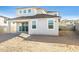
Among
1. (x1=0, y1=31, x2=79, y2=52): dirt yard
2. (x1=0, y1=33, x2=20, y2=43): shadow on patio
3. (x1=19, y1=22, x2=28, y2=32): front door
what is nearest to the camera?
(x1=0, y1=31, x2=79, y2=52): dirt yard

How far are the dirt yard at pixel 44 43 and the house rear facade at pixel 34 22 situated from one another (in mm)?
164

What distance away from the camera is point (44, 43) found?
400 cm

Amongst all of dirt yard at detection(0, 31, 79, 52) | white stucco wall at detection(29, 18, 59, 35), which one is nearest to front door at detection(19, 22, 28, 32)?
white stucco wall at detection(29, 18, 59, 35)

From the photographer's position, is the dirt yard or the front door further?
the front door

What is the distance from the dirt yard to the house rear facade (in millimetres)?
164

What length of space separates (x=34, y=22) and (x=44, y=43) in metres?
0.66

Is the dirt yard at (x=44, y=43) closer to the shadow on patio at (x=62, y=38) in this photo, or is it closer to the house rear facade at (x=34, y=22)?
the shadow on patio at (x=62, y=38)

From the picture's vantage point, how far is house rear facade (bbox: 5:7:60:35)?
161 inches

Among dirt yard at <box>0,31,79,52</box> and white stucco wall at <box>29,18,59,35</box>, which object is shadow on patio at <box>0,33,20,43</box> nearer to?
dirt yard at <box>0,31,79,52</box>

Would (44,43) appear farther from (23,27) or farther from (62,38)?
(23,27)
